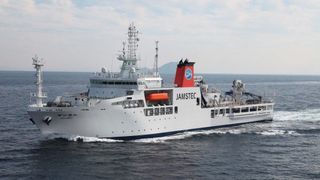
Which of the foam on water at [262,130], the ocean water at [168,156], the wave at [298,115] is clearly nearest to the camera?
the ocean water at [168,156]

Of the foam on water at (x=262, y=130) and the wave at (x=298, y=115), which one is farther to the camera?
the wave at (x=298, y=115)

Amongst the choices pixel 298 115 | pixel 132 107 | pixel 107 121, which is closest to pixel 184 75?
pixel 132 107

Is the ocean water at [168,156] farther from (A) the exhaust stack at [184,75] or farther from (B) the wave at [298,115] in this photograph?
(B) the wave at [298,115]

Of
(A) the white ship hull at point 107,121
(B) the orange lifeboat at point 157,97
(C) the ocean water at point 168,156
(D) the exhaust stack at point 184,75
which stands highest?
(D) the exhaust stack at point 184,75

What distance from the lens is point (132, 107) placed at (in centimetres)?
4225

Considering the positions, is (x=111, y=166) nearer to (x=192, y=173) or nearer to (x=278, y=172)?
(x=192, y=173)

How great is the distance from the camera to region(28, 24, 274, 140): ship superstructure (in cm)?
4012

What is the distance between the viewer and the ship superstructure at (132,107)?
4012 centimetres

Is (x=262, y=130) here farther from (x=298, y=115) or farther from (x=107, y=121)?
(x=107, y=121)

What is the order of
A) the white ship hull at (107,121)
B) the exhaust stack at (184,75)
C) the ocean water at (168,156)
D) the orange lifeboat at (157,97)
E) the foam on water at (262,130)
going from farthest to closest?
the exhaust stack at (184,75)
the orange lifeboat at (157,97)
the foam on water at (262,130)
the white ship hull at (107,121)
the ocean water at (168,156)

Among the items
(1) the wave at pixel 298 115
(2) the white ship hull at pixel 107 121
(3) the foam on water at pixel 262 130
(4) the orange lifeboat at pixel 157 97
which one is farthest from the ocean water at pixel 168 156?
(1) the wave at pixel 298 115

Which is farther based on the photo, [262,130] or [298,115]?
[298,115]

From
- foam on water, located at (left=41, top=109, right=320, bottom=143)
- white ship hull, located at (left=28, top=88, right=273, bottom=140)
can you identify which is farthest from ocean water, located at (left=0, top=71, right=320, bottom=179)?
white ship hull, located at (left=28, top=88, right=273, bottom=140)

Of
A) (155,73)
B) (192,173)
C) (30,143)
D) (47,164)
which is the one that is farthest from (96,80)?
(192,173)
